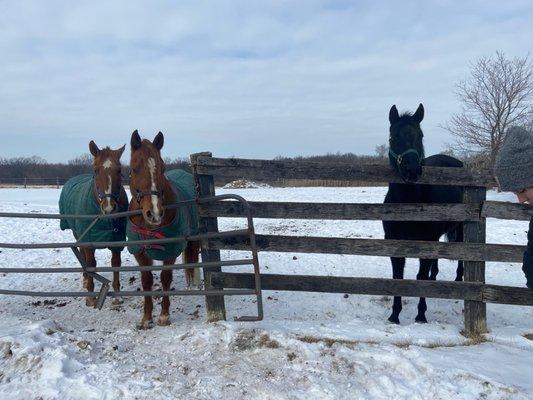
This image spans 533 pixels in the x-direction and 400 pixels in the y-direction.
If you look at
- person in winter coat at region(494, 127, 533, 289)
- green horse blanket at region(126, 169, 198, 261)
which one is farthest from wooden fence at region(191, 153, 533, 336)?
person in winter coat at region(494, 127, 533, 289)

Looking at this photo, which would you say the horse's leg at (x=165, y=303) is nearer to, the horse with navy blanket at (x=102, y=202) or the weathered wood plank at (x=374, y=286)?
the horse with navy blanket at (x=102, y=202)

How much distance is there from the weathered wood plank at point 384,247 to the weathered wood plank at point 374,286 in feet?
0.96

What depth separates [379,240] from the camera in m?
4.59

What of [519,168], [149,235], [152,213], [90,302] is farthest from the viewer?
[90,302]

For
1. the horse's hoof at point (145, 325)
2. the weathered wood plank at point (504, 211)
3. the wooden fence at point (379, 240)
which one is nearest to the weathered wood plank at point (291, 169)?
the wooden fence at point (379, 240)

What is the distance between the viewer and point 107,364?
12.3 feet

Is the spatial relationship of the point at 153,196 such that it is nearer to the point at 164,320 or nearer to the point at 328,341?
the point at 164,320

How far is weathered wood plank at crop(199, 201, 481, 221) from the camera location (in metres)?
4.47

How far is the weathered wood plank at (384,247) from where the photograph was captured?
14.5 ft

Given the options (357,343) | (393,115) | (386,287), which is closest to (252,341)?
(357,343)

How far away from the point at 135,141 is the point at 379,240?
2844 mm

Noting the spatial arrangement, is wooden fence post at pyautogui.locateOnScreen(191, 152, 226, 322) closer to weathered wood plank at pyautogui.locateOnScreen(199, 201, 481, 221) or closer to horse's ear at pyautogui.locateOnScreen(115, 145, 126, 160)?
weathered wood plank at pyautogui.locateOnScreen(199, 201, 481, 221)

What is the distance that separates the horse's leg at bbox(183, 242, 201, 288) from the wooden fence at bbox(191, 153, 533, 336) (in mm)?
1944

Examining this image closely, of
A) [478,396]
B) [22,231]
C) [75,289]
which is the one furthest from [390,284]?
[22,231]
